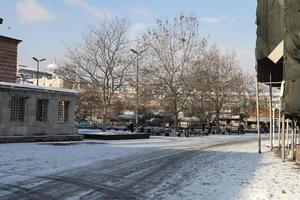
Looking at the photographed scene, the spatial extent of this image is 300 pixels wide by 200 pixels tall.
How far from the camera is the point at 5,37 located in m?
37.5

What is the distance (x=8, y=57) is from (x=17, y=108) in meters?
10.7

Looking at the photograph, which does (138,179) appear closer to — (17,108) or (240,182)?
(240,182)

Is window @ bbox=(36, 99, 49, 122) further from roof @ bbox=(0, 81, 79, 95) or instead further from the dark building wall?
the dark building wall

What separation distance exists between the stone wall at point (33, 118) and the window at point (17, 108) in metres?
0.20

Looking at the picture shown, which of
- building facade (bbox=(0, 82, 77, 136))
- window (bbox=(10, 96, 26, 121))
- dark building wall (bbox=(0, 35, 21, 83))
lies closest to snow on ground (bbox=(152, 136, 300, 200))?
building facade (bbox=(0, 82, 77, 136))

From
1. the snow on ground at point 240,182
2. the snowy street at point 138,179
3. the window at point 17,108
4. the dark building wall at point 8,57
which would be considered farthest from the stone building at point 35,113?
the snow on ground at point 240,182

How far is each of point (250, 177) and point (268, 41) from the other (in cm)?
927

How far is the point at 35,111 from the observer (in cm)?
2881

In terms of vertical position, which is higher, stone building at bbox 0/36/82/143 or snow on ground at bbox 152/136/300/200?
stone building at bbox 0/36/82/143

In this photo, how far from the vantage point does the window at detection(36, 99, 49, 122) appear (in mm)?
29450

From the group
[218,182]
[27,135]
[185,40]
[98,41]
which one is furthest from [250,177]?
[185,40]

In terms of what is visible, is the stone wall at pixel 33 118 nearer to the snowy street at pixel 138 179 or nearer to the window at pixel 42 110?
the window at pixel 42 110

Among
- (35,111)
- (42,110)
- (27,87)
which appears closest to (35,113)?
(35,111)

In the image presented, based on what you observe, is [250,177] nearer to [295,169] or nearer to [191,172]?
[191,172]
